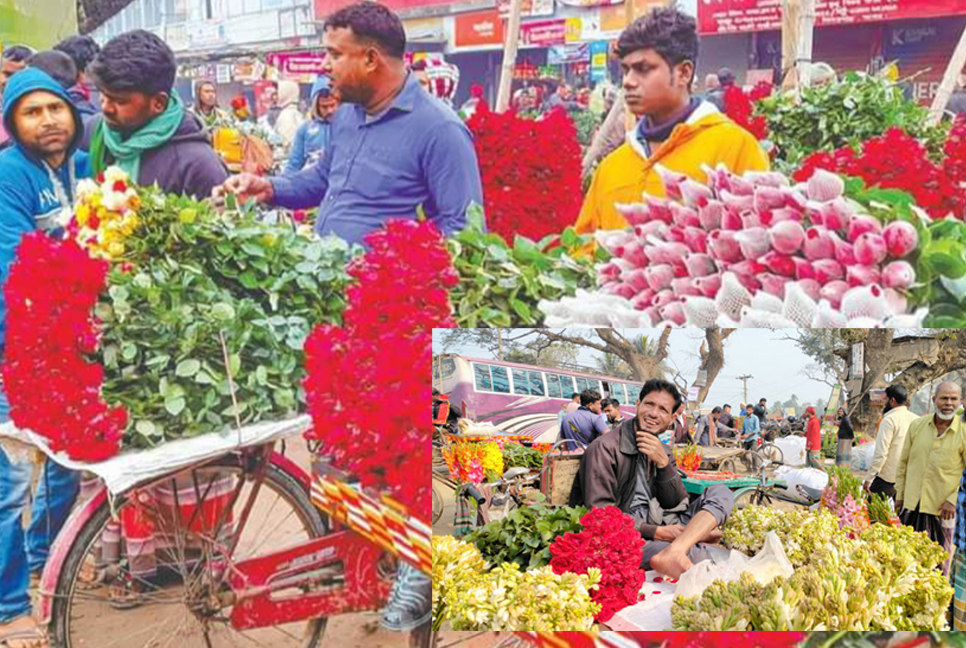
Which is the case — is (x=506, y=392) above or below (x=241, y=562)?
above

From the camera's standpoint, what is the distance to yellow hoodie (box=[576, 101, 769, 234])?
3.89 metres

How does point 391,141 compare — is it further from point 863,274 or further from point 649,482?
point 863,274

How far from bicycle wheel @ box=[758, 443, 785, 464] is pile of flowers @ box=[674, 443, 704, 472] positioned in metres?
0.22

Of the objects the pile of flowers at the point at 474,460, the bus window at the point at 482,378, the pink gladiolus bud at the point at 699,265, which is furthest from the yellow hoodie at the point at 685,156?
the pile of flowers at the point at 474,460

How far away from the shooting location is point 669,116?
3924mm

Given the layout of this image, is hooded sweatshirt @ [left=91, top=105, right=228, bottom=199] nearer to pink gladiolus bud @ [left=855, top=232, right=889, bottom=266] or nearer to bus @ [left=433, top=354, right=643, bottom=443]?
bus @ [left=433, top=354, right=643, bottom=443]

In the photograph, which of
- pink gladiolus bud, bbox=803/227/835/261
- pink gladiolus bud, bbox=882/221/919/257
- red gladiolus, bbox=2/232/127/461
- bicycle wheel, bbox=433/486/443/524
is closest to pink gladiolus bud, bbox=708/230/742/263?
pink gladiolus bud, bbox=803/227/835/261

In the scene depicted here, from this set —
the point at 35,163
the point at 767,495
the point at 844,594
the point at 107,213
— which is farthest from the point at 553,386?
the point at 35,163

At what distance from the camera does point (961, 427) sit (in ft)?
11.9

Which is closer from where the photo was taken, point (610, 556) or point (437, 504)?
point (610, 556)

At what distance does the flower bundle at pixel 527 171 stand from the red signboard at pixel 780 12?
68cm

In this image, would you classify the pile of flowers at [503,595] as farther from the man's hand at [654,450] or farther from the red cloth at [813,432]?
the red cloth at [813,432]

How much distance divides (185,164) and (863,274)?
2649 millimetres

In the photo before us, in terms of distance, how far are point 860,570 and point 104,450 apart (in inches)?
110
